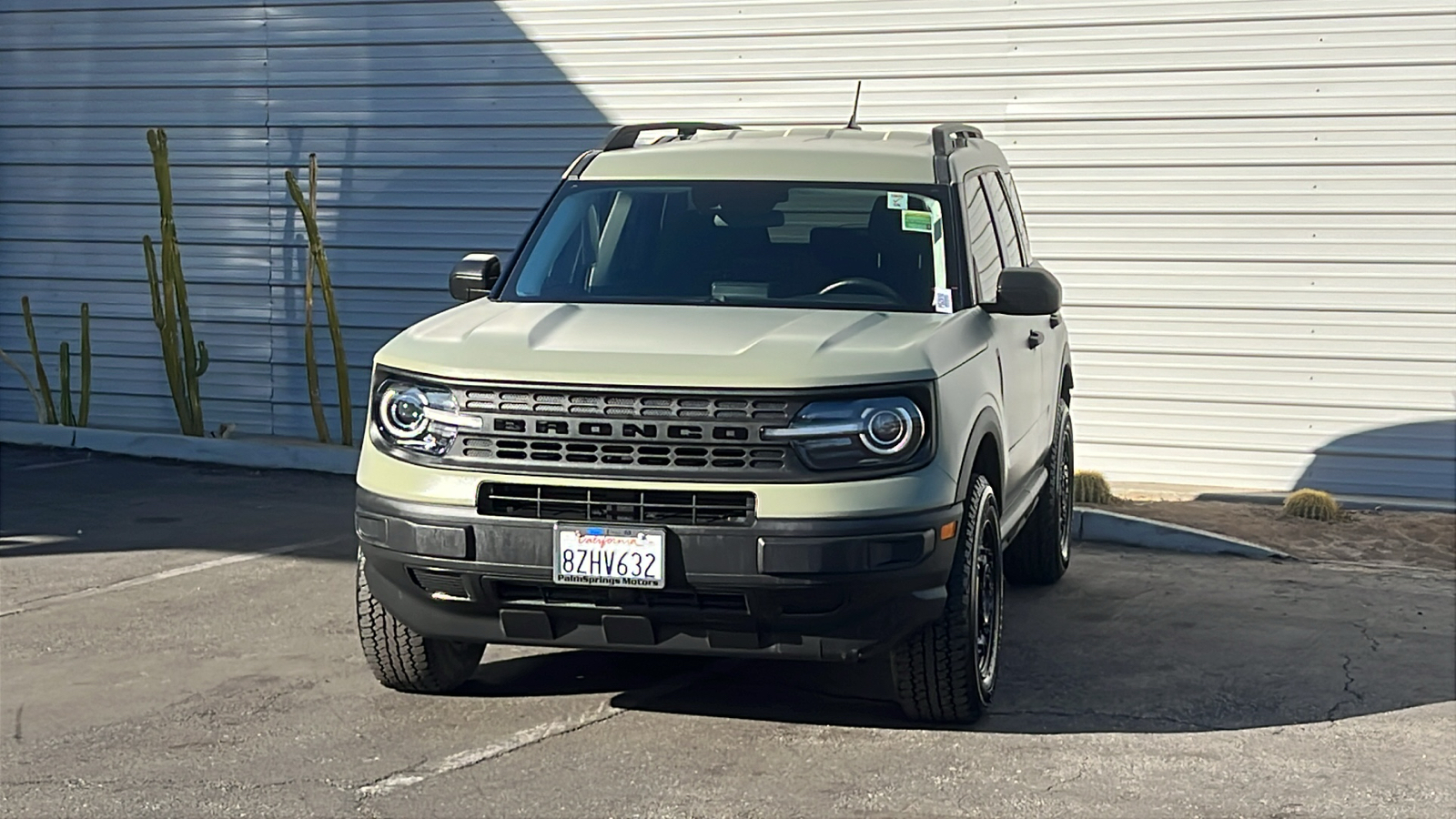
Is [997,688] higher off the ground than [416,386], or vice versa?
[416,386]

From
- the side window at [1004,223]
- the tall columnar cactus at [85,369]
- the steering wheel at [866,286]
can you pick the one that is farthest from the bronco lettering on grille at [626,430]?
the tall columnar cactus at [85,369]

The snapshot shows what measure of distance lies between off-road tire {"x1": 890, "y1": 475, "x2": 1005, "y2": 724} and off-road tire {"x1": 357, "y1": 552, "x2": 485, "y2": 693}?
1352 mm

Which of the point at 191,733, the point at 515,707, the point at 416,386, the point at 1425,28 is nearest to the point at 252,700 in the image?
the point at 191,733

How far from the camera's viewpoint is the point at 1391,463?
10.7m

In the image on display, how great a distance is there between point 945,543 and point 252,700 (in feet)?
7.67

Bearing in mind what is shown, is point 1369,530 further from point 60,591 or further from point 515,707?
point 60,591

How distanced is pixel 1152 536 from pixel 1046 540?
60.7 inches

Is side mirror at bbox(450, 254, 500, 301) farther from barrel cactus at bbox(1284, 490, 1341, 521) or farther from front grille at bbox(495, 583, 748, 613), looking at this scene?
barrel cactus at bbox(1284, 490, 1341, 521)

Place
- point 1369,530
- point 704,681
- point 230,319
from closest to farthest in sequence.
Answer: point 704,681, point 1369,530, point 230,319

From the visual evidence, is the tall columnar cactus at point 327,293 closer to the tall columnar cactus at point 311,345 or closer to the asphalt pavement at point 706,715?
the tall columnar cactus at point 311,345

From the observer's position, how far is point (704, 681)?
20.5 ft

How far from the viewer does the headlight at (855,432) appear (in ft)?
17.1

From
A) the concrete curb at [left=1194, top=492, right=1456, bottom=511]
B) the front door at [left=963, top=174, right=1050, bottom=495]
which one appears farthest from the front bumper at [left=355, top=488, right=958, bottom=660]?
the concrete curb at [left=1194, top=492, right=1456, bottom=511]

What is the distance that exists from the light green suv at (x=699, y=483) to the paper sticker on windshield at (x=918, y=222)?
286 mm
